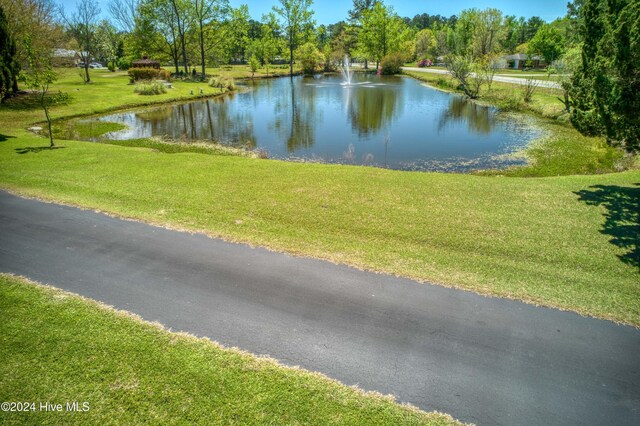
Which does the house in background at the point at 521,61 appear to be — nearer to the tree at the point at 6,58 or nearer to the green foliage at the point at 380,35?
the green foliage at the point at 380,35

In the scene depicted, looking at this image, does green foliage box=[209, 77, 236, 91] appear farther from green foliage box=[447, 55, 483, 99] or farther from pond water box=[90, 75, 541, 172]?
green foliage box=[447, 55, 483, 99]

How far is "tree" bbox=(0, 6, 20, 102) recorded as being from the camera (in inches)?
1134

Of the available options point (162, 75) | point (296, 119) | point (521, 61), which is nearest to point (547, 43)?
point (521, 61)

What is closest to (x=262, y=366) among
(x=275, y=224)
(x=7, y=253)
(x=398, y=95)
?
(x=275, y=224)

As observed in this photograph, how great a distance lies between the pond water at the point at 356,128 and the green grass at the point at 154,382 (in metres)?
14.4

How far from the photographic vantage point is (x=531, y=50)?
74.5 metres

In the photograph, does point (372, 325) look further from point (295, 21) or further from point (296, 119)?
point (295, 21)

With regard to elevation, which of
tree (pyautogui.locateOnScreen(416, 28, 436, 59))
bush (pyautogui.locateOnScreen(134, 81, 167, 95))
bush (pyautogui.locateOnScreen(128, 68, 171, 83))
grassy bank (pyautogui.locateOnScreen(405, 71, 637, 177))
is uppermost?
tree (pyautogui.locateOnScreen(416, 28, 436, 59))

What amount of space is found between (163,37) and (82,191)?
5871 centimetres

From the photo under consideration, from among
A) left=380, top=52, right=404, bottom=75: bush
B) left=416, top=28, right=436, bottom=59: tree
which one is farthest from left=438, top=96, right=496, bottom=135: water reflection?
left=416, top=28, right=436, bottom=59: tree

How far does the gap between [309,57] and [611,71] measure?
248ft

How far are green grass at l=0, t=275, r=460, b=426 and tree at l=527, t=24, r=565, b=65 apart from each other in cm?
8096

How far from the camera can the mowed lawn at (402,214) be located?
8.02 meters

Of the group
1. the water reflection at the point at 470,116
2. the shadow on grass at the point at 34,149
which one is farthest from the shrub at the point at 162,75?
the water reflection at the point at 470,116
